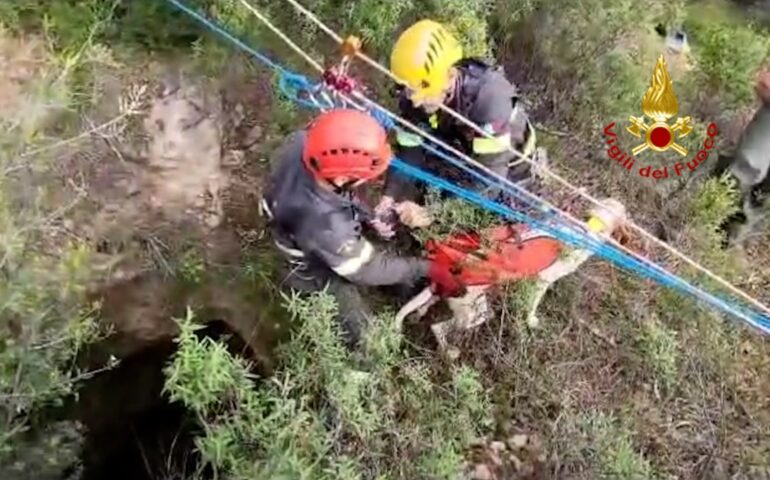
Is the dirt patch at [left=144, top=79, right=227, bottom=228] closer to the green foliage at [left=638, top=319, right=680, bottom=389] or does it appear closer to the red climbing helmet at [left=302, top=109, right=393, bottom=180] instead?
the red climbing helmet at [left=302, top=109, right=393, bottom=180]

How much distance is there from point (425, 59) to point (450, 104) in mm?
316

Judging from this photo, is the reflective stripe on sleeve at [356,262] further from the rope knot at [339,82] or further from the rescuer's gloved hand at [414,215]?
the rope knot at [339,82]

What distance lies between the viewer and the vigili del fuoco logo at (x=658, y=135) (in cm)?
634

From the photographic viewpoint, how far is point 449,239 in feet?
16.3

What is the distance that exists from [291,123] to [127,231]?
1.11 meters

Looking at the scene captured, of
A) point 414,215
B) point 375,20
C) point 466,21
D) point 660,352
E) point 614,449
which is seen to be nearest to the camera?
point 614,449

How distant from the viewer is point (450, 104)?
4965 millimetres

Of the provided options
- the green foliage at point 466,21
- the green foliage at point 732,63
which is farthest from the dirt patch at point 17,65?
the green foliage at point 732,63

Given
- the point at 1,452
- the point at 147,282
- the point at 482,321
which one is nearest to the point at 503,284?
the point at 482,321

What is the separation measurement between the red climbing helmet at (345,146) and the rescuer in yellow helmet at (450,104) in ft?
1.86

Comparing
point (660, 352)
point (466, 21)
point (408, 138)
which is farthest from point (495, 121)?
point (660, 352)

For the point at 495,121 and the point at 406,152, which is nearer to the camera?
the point at 495,121

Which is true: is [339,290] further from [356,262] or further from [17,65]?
[17,65]

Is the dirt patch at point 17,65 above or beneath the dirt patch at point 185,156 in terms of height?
above
